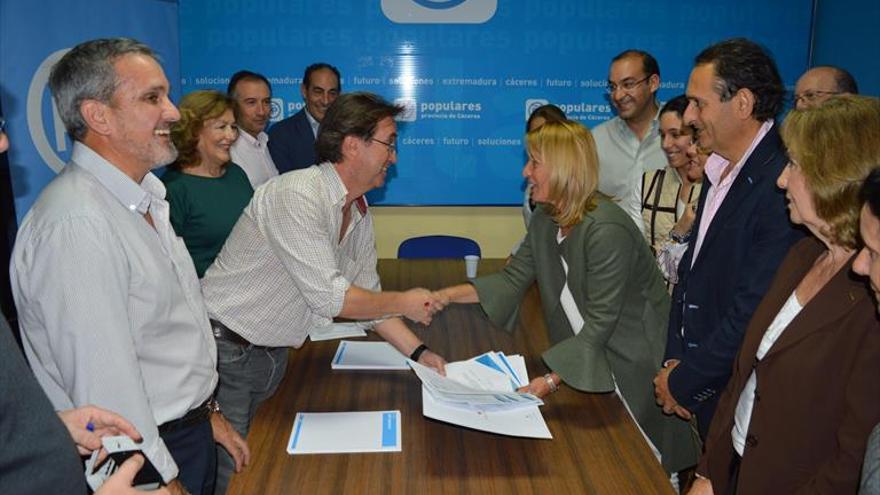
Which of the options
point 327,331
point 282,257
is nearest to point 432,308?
point 327,331

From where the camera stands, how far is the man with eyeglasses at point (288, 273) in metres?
2.28

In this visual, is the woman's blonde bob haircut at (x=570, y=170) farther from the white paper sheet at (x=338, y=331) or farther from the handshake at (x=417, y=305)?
the white paper sheet at (x=338, y=331)

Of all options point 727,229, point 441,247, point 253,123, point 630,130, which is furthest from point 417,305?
point 253,123

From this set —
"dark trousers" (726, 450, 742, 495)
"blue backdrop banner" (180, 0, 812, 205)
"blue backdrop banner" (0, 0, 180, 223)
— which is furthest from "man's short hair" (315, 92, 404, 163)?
"blue backdrop banner" (180, 0, 812, 205)

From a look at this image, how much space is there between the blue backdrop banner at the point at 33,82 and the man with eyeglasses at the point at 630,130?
2.76 m

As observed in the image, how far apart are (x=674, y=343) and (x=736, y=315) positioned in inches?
15.8

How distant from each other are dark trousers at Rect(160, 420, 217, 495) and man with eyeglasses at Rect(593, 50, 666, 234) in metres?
2.62

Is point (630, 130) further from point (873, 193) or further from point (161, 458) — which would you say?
point (161, 458)

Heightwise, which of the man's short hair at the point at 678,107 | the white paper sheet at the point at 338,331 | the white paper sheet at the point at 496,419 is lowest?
the white paper sheet at the point at 496,419

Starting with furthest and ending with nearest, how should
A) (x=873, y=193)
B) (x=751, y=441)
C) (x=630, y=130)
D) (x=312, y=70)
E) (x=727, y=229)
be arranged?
(x=312, y=70) → (x=630, y=130) → (x=727, y=229) → (x=751, y=441) → (x=873, y=193)

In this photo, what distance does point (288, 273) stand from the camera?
7.82 ft

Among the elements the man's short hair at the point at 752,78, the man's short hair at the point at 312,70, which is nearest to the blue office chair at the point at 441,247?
the man's short hair at the point at 312,70

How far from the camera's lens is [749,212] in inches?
84.0

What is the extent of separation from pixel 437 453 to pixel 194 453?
0.70 m
